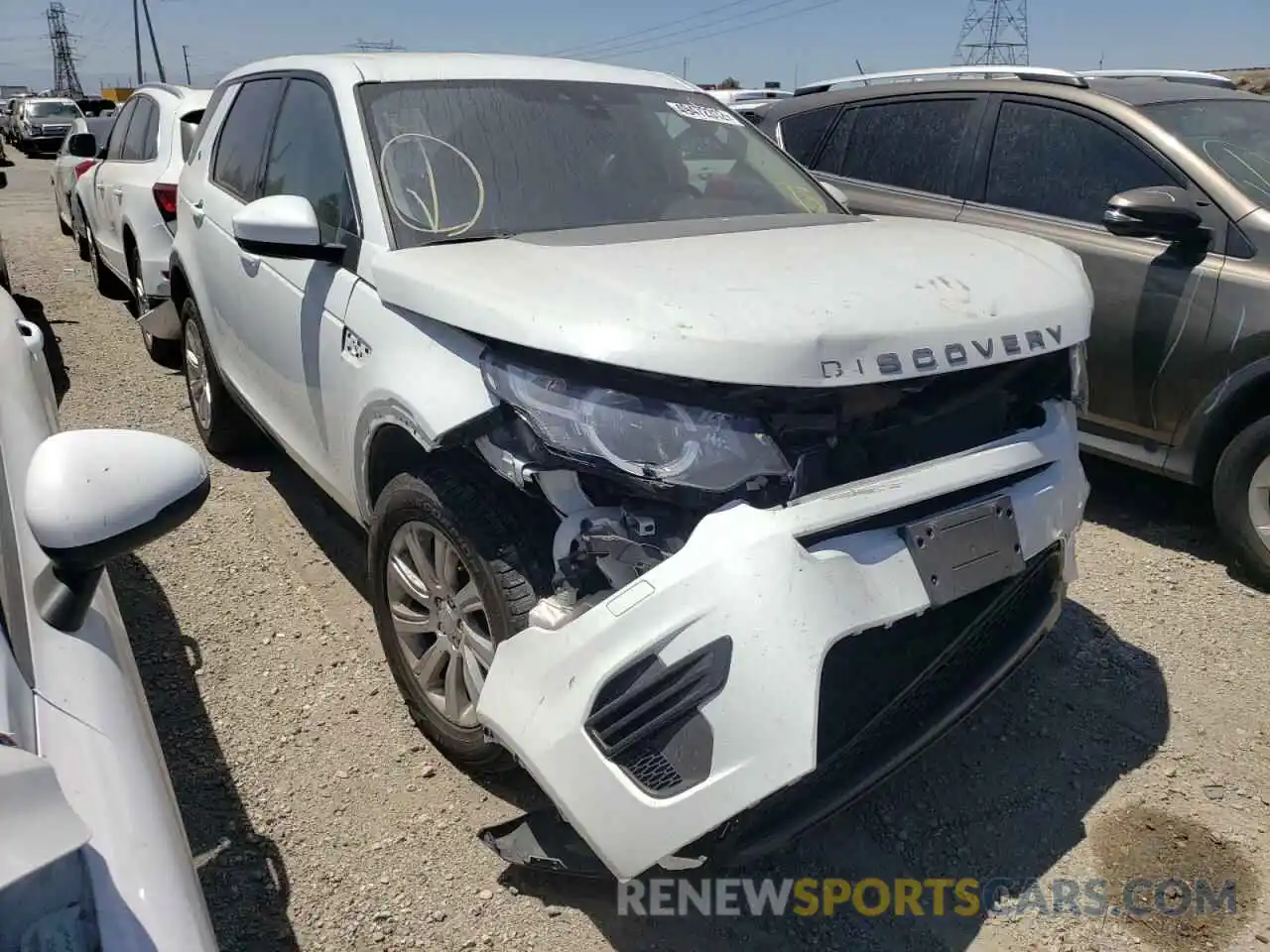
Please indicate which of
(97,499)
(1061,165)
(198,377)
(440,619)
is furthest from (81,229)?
(97,499)

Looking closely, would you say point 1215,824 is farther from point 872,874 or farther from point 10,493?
point 10,493

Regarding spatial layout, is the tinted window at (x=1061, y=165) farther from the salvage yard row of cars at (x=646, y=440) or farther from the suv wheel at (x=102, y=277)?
the suv wheel at (x=102, y=277)

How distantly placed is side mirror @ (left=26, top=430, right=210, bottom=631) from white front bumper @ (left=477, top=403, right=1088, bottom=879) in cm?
80

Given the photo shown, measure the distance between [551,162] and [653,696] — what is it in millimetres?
1906

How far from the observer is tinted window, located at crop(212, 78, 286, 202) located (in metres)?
3.90

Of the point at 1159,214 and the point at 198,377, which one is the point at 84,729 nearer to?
the point at 198,377

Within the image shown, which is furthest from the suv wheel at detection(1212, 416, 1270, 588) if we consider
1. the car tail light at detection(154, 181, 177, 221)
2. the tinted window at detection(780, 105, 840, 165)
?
the car tail light at detection(154, 181, 177, 221)

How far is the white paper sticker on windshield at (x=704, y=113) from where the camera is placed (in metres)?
3.69

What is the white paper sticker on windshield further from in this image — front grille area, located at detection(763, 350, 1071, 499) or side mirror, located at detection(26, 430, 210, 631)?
side mirror, located at detection(26, 430, 210, 631)

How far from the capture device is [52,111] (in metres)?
29.7

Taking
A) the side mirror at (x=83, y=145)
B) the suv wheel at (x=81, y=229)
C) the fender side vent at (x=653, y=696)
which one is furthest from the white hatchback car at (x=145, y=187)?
the fender side vent at (x=653, y=696)

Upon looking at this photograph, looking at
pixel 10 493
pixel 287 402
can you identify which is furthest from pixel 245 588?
pixel 10 493

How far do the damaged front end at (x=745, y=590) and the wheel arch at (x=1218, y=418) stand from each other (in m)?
1.77

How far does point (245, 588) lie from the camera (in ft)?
12.4
